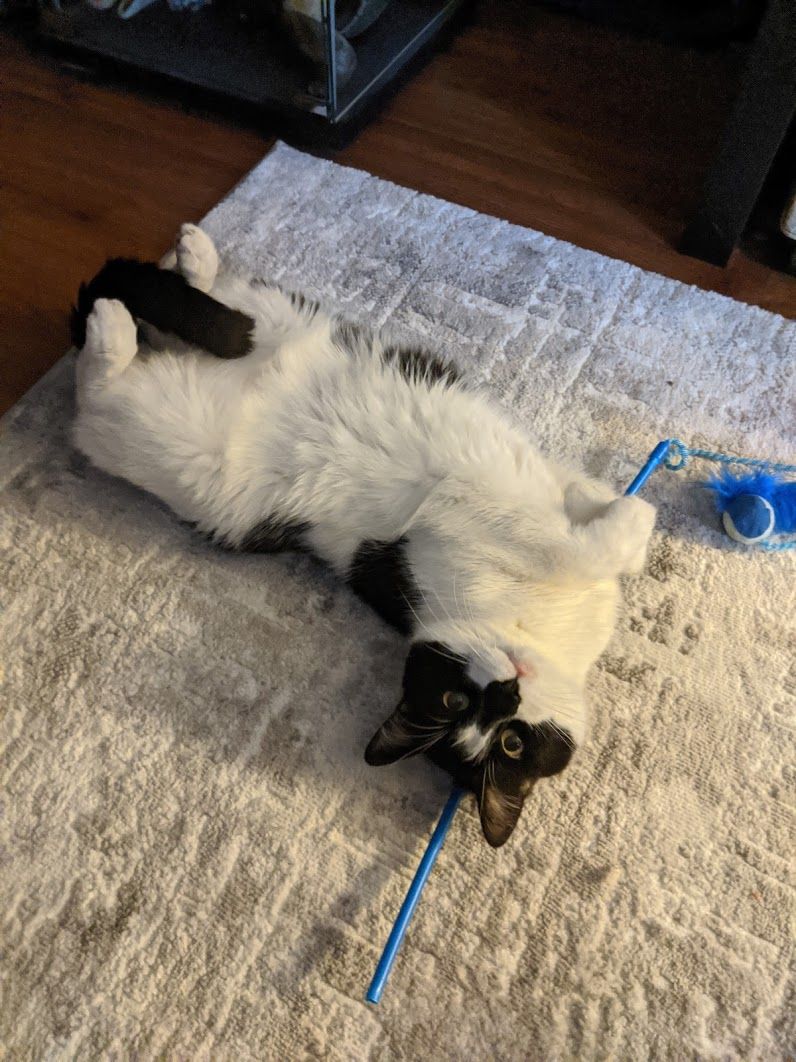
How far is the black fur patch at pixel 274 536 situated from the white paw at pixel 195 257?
21.1 inches

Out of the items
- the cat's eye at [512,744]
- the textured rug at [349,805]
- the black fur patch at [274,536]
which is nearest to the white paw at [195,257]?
the textured rug at [349,805]

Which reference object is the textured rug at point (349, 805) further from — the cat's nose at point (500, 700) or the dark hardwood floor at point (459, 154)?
the dark hardwood floor at point (459, 154)

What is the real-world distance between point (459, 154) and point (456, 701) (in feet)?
5.12

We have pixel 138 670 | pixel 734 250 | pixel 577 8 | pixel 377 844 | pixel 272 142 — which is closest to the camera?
pixel 377 844

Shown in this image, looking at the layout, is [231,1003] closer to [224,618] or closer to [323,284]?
[224,618]

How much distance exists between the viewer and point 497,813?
1108mm

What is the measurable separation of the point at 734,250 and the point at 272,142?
3.97 ft

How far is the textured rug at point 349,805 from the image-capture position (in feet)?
3.63

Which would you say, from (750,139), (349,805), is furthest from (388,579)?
(750,139)

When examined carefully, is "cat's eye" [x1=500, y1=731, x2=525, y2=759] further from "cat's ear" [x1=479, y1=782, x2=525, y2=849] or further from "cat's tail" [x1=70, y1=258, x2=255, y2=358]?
"cat's tail" [x1=70, y1=258, x2=255, y2=358]

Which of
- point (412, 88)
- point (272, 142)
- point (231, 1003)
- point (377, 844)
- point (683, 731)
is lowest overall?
point (231, 1003)

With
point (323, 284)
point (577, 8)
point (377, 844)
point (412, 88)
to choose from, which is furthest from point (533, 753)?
point (577, 8)

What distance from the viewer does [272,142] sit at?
81.4 inches

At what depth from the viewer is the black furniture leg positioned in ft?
4.95
